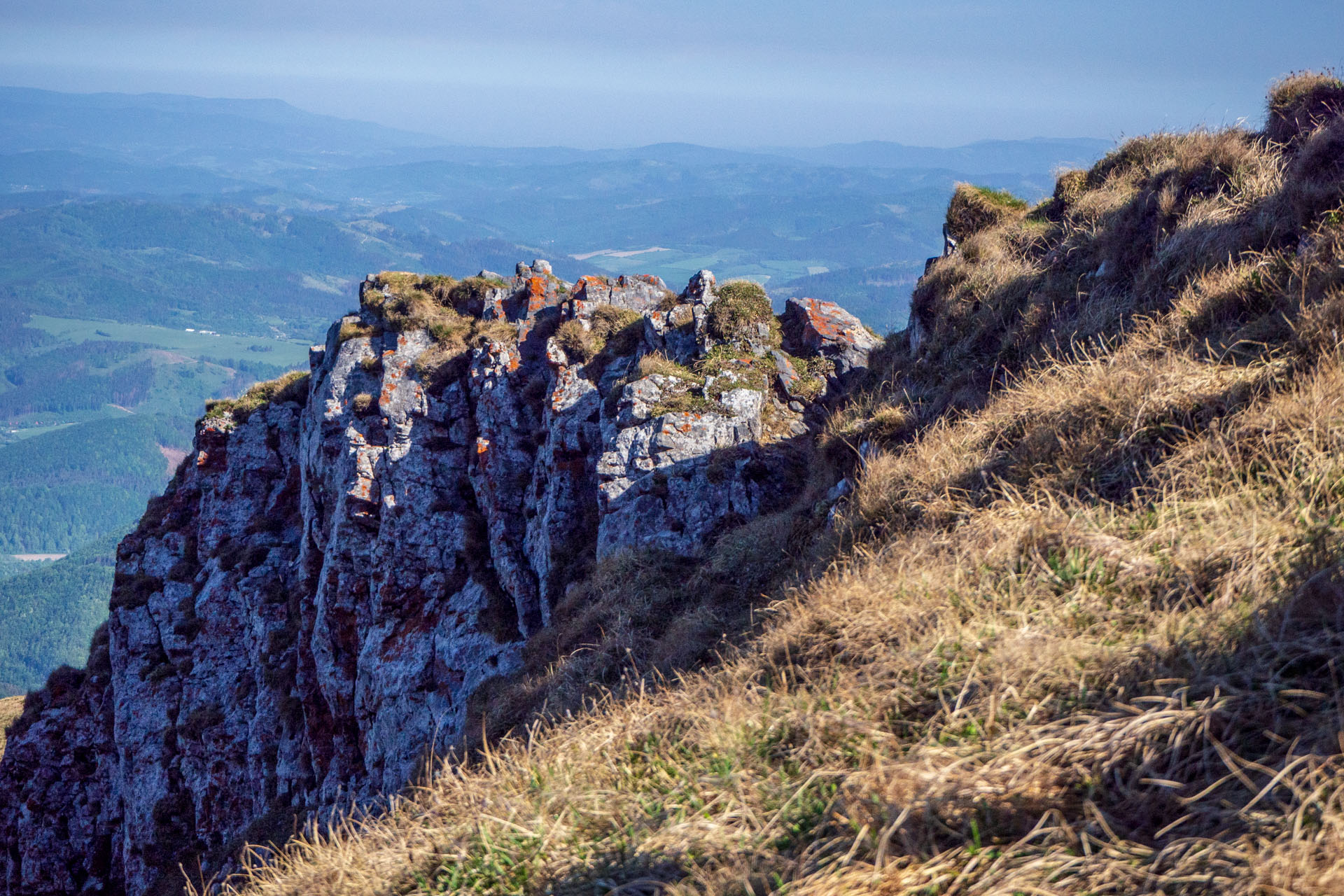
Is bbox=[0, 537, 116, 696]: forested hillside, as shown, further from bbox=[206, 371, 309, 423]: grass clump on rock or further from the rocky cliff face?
bbox=[206, 371, 309, 423]: grass clump on rock

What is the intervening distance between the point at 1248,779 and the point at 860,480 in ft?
19.0

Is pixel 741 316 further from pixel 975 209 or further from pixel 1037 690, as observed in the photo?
pixel 1037 690

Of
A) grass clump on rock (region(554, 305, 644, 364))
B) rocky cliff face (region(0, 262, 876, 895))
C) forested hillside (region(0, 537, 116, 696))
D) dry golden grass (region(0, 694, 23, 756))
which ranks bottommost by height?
forested hillside (region(0, 537, 116, 696))

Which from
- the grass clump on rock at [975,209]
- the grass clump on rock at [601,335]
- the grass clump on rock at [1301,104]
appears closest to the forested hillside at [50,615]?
the grass clump on rock at [601,335]

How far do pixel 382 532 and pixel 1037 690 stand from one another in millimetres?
21855

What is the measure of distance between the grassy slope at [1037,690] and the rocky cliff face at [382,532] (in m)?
8.54

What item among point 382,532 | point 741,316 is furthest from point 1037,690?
point 382,532

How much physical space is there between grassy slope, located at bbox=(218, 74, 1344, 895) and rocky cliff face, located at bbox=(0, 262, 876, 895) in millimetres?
8541

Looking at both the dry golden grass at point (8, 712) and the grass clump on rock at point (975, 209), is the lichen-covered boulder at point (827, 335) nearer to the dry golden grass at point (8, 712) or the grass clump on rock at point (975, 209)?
the grass clump on rock at point (975, 209)

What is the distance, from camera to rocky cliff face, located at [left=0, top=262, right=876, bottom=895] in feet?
60.0

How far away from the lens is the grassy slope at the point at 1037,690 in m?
3.33

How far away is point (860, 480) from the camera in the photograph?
879cm

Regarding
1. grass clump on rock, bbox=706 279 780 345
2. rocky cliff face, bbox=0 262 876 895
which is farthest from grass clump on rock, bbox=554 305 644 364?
grass clump on rock, bbox=706 279 780 345

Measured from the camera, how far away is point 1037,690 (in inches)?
158
